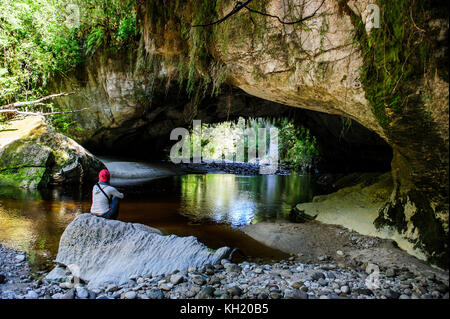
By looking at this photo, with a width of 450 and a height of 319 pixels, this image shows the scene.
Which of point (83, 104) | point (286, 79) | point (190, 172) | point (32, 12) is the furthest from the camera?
point (190, 172)

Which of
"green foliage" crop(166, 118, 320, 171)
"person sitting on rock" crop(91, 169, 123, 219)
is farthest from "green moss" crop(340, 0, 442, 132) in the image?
"green foliage" crop(166, 118, 320, 171)

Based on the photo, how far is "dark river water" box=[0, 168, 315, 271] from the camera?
4.83 m

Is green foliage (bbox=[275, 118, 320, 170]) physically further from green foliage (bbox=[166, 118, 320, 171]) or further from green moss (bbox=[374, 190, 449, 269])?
green moss (bbox=[374, 190, 449, 269])

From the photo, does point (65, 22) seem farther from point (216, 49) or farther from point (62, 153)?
point (216, 49)

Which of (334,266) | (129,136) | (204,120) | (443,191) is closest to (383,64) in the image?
(443,191)

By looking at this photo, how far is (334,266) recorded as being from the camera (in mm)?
3947

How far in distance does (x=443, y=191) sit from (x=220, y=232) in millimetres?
3927

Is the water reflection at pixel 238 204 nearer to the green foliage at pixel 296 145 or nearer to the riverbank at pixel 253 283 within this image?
the riverbank at pixel 253 283

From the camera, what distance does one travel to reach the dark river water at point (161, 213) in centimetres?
483

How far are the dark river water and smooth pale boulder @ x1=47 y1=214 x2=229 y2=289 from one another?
1.85ft

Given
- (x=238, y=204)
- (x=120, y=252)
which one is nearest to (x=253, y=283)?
(x=120, y=252)

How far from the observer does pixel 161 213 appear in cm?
716

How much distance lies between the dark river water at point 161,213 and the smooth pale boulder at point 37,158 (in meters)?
0.93

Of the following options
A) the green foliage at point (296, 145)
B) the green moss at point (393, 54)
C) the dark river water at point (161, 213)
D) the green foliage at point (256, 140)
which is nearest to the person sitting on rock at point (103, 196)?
the dark river water at point (161, 213)
